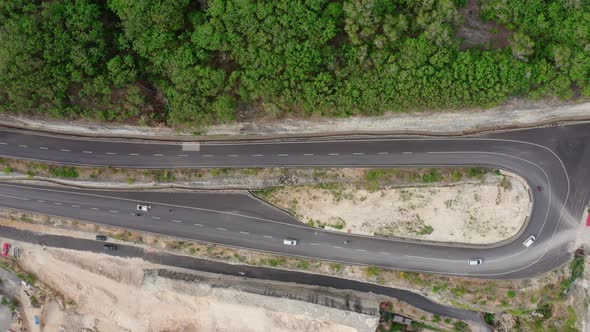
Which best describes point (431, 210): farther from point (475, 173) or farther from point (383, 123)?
point (383, 123)

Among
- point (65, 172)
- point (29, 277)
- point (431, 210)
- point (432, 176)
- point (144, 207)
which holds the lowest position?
point (29, 277)

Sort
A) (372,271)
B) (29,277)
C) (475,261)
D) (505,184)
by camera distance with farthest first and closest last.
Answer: (29,277) < (372,271) < (475,261) < (505,184)

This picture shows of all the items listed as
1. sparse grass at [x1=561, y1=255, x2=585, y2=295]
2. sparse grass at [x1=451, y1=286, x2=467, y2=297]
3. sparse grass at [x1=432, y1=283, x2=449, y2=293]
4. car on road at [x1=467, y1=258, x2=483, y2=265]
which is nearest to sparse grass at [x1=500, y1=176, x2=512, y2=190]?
car on road at [x1=467, y1=258, x2=483, y2=265]

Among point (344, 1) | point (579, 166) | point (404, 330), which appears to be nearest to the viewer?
point (344, 1)

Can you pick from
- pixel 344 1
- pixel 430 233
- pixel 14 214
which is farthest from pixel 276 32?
pixel 14 214

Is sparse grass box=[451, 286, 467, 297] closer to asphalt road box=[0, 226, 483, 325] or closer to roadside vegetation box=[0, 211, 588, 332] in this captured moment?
roadside vegetation box=[0, 211, 588, 332]

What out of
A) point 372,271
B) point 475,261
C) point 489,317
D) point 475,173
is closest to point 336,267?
point 372,271

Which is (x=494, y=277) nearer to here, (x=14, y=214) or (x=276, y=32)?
(x=276, y=32)
